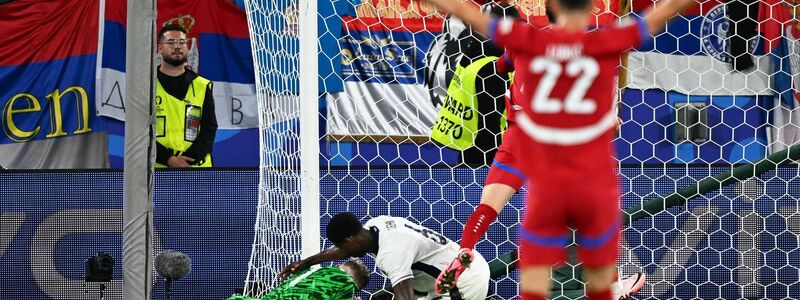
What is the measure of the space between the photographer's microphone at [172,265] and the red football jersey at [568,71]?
131 inches

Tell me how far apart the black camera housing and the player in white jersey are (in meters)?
1.16

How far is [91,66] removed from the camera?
9758 millimetres

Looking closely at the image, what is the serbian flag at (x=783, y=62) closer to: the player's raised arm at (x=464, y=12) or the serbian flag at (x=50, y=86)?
the player's raised arm at (x=464, y=12)

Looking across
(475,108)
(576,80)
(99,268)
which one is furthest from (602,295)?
(99,268)

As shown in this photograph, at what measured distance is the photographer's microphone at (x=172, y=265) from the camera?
6.89 meters

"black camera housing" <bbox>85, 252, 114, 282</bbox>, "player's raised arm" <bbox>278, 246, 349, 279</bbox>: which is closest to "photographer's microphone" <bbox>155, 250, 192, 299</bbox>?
"black camera housing" <bbox>85, 252, 114, 282</bbox>

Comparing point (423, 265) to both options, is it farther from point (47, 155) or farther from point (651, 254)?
point (47, 155)

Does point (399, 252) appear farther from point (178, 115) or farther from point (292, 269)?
point (178, 115)

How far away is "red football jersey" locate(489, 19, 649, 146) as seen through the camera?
159 inches

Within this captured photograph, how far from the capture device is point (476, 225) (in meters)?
5.59

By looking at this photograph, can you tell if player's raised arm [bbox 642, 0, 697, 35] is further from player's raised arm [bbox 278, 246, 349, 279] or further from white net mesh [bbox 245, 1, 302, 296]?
white net mesh [bbox 245, 1, 302, 296]

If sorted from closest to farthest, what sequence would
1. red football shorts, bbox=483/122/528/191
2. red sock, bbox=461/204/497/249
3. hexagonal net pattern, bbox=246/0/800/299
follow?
red sock, bbox=461/204/497/249 → red football shorts, bbox=483/122/528/191 → hexagonal net pattern, bbox=246/0/800/299

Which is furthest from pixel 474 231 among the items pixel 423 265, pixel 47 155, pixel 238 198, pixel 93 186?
pixel 47 155

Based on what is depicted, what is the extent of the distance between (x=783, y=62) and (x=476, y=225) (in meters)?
4.33
